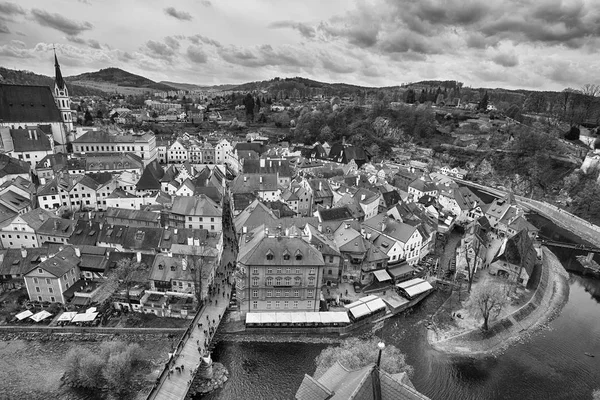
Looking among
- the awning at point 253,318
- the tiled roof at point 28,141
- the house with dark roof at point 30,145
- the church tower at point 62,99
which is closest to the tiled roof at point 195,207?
the awning at point 253,318

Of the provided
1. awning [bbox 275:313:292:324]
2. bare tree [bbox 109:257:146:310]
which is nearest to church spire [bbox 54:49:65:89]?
bare tree [bbox 109:257:146:310]

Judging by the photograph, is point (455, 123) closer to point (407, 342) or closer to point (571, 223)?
point (571, 223)

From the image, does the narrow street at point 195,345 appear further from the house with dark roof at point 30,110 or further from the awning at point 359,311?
the house with dark roof at point 30,110

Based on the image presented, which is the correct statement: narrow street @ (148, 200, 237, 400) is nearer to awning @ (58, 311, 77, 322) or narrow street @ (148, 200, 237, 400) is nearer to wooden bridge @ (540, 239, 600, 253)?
awning @ (58, 311, 77, 322)

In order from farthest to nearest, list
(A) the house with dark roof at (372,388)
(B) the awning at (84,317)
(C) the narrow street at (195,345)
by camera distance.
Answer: (B) the awning at (84,317) < (C) the narrow street at (195,345) < (A) the house with dark roof at (372,388)

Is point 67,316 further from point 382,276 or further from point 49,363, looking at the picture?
point 382,276

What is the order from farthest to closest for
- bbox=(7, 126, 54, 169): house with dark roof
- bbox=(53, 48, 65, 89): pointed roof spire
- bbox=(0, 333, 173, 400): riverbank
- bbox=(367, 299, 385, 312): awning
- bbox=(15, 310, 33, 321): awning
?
bbox=(53, 48, 65, 89): pointed roof spire, bbox=(7, 126, 54, 169): house with dark roof, bbox=(367, 299, 385, 312): awning, bbox=(15, 310, 33, 321): awning, bbox=(0, 333, 173, 400): riverbank

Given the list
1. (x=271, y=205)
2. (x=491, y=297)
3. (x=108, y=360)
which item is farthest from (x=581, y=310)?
(x=108, y=360)
